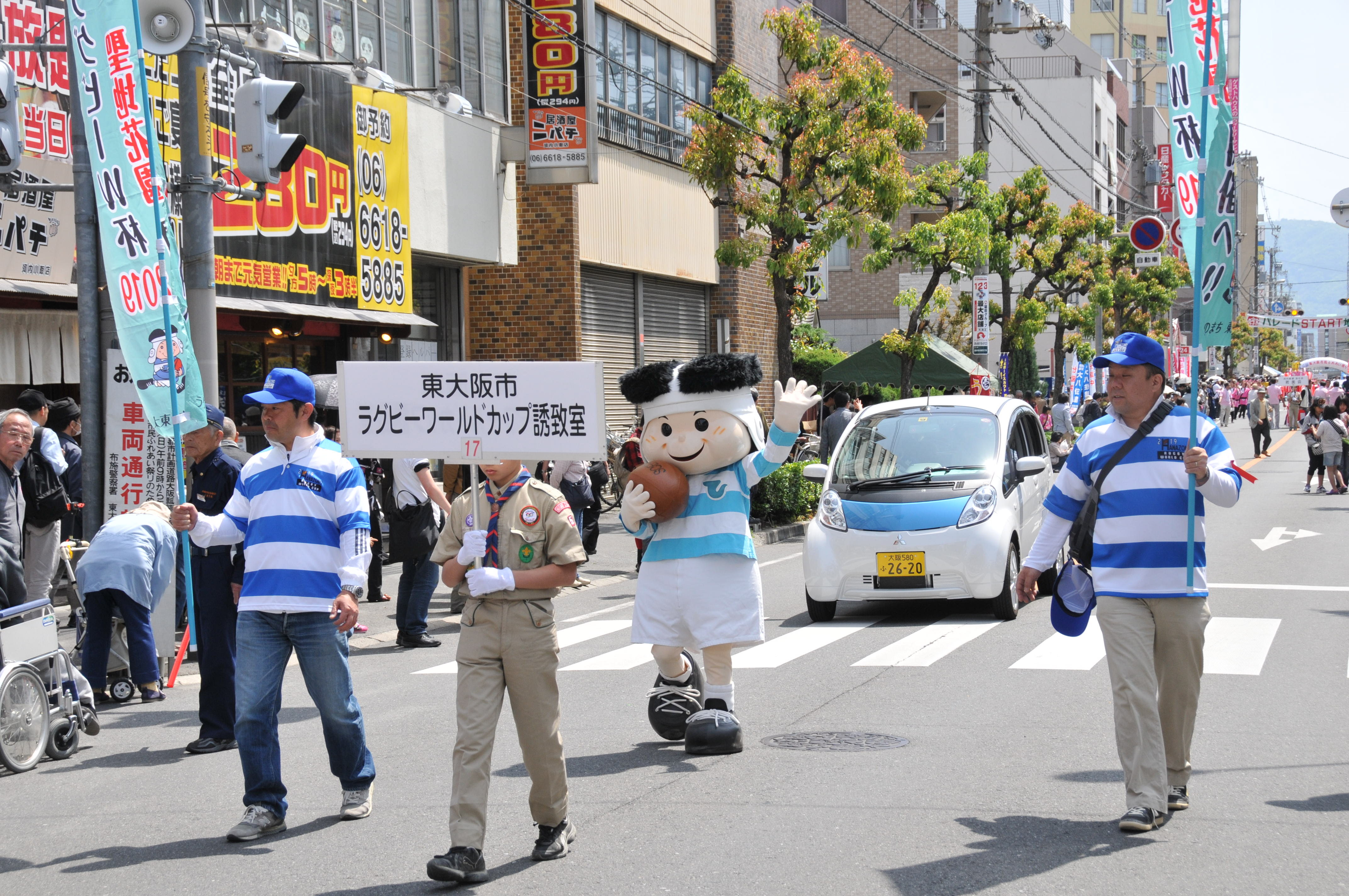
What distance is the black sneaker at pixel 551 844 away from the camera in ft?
17.8

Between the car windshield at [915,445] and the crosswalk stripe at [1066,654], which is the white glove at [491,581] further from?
the car windshield at [915,445]

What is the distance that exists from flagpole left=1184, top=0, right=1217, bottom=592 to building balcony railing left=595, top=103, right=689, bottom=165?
16529 millimetres

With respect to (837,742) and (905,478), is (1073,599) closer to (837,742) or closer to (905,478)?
(837,742)

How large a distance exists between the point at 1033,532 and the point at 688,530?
6.34 m

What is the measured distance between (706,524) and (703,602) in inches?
16.0

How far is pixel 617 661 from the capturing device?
1024cm

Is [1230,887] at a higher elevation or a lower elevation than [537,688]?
lower

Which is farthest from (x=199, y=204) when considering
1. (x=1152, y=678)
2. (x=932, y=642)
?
(x=1152, y=678)

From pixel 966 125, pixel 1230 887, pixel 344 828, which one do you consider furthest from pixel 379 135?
pixel 966 125

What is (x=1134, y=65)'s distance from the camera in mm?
81062

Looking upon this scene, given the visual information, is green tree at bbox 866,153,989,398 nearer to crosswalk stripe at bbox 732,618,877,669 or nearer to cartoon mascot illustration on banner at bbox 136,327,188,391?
crosswalk stripe at bbox 732,618,877,669

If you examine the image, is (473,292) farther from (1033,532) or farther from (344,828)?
(344,828)

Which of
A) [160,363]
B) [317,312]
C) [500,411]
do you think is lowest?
[500,411]

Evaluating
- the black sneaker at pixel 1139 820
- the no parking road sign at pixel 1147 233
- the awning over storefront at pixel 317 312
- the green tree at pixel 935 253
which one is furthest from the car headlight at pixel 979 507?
the no parking road sign at pixel 1147 233
